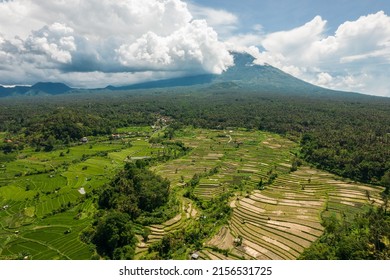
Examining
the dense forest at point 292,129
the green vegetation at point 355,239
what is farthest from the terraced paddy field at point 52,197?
the green vegetation at point 355,239

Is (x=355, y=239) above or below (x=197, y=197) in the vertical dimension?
above

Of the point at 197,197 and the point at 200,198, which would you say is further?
the point at 197,197

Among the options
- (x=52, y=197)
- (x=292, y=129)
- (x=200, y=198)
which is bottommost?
(x=52, y=197)

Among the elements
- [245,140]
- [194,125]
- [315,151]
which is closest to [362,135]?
[315,151]

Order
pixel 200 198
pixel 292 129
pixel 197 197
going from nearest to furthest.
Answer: pixel 200 198, pixel 197 197, pixel 292 129

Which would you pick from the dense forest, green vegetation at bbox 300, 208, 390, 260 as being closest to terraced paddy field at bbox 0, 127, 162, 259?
the dense forest

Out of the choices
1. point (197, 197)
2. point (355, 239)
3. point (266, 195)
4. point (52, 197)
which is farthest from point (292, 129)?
point (52, 197)

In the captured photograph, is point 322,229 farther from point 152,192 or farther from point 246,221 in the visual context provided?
point 152,192

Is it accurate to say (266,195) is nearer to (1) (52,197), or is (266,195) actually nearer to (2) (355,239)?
(2) (355,239)

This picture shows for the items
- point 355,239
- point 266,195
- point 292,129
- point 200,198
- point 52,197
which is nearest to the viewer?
point 355,239
